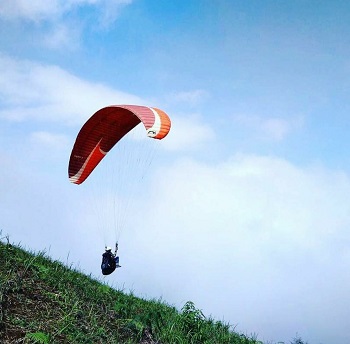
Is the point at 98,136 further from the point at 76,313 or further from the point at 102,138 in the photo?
the point at 76,313

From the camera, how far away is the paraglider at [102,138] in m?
16.1

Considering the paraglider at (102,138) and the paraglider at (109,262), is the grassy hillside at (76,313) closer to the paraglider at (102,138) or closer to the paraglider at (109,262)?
the paraglider at (109,262)

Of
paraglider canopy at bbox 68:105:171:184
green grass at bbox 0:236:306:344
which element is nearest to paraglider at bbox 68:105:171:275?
paraglider canopy at bbox 68:105:171:184

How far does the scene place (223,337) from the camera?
1324cm

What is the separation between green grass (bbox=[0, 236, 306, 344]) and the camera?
33.3 ft

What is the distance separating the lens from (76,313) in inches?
434

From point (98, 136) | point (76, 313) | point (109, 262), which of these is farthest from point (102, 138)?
point (76, 313)

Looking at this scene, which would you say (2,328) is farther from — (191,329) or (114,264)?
(114,264)

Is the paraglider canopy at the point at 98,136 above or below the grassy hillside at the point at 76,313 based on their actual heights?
above

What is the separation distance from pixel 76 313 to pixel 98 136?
737 centimetres

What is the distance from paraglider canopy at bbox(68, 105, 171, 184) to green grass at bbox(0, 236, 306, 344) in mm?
4694

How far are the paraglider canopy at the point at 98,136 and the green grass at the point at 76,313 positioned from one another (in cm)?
469

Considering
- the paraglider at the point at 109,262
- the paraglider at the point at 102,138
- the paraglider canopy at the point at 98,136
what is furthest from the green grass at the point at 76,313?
the paraglider canopy at the point at 98,136

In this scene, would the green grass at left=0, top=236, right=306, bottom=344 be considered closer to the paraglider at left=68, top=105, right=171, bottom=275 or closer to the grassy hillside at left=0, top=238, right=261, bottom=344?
the grassy hillside at left=0, top=238, right=261, bottom=344
